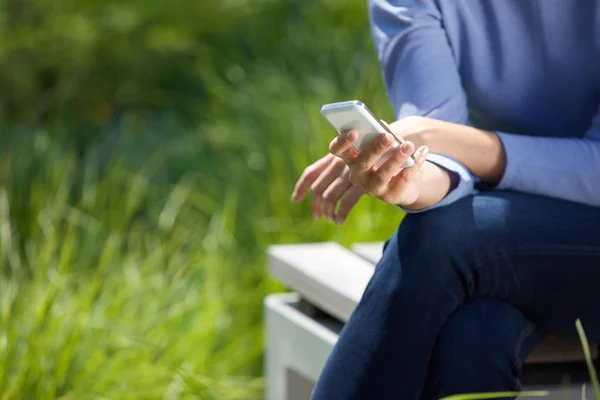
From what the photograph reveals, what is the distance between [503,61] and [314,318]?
0.69 m

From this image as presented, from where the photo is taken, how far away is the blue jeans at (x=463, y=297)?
1.44 metres

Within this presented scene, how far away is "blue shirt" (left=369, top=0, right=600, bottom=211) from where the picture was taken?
1.67 meters

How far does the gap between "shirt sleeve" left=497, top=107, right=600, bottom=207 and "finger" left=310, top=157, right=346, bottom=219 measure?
0.27 m

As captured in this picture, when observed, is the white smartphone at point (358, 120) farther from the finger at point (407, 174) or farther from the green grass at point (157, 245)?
the green grass at point (157, 245)

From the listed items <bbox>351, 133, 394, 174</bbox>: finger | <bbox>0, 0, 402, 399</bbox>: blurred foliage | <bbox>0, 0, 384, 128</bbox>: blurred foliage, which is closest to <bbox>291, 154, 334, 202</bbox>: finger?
<bbox>351, 133, 394, 174</bbox>: finger

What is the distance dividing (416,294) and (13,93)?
4008 millimetres

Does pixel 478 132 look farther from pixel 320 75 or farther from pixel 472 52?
pixel 320 75

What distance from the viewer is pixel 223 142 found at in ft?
13.6

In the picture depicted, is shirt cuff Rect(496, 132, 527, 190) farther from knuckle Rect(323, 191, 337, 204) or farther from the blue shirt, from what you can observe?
knuckle Rect(323, 191, 337, 204)

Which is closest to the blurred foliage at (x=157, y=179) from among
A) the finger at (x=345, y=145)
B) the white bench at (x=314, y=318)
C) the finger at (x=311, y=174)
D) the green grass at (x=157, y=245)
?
the green grass at (x=157, y=245)

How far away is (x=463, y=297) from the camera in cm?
146

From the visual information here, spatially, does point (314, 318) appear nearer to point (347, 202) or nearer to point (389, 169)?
point (347, 202)

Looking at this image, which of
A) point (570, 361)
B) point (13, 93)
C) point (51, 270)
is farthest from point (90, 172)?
point (570, 361)

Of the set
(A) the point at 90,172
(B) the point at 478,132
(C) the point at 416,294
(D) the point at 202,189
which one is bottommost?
(D) the point at 202,189
